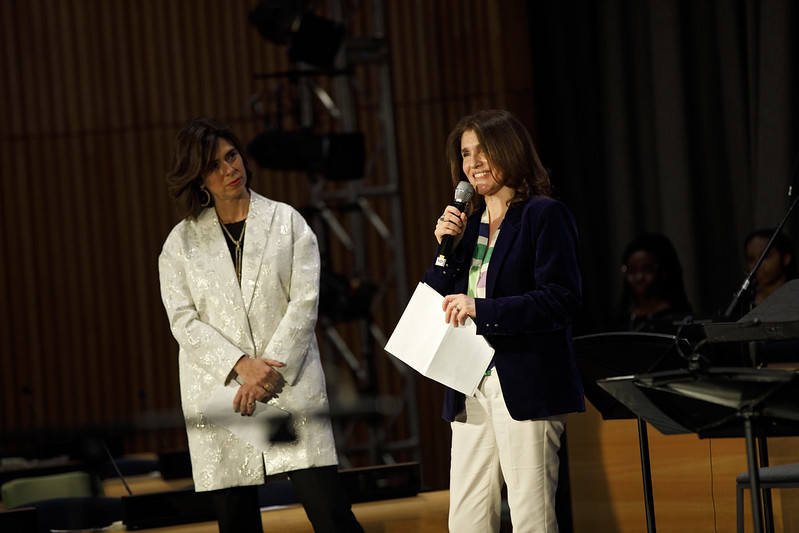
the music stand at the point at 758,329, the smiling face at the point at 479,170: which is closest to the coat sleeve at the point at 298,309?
the smiling face at the point at 479,170

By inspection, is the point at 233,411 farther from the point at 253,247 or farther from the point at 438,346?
the point at 438,346

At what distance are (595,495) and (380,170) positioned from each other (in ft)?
12.6

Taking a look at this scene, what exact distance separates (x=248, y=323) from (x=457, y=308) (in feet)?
2.20

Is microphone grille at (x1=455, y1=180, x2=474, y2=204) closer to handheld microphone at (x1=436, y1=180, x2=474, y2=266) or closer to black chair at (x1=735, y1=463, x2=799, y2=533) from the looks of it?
handheld microphone at (x1=436, y1=180, x2=474, y2=266)

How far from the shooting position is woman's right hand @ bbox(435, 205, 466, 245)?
2473mm

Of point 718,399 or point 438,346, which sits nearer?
point 718,399

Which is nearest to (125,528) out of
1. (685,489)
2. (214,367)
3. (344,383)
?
(214,367)

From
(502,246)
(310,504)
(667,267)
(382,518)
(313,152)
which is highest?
(313,152)

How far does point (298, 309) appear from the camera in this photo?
279cm

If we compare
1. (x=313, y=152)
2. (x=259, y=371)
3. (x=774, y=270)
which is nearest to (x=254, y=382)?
(x=259, y=371)

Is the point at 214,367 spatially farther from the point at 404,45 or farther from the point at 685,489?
the point at 404,45

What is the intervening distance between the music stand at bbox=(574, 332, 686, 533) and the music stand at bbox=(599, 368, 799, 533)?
51cm

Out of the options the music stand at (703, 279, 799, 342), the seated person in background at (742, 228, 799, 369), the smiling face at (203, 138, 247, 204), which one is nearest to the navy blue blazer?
the music stand at (703, 279, 799, 342)

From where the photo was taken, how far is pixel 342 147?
535cm
